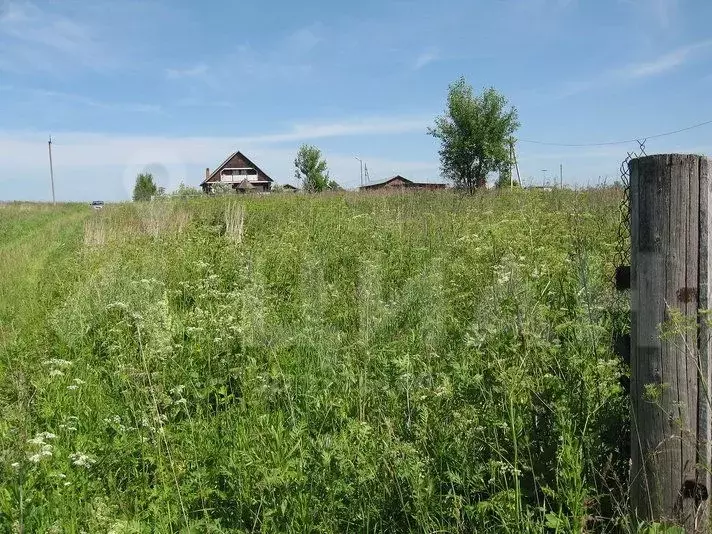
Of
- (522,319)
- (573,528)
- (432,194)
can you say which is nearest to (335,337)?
(522,319)

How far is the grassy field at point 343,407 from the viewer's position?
2.46 m

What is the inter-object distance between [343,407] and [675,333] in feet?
6.51

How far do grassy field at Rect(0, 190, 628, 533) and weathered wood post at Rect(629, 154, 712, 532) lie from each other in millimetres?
192

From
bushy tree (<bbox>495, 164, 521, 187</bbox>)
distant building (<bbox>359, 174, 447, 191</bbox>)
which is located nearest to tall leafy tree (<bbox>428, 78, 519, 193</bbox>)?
distant building (<bbox>359, 174, 447, 191</bbox>)

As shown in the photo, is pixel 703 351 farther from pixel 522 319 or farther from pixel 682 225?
pixel 522 319

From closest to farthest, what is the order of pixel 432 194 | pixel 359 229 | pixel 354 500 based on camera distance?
pixel 354 500 → pixel 359 229 → pixel 432 194

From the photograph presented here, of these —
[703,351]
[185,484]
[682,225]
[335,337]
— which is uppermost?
[682,225]

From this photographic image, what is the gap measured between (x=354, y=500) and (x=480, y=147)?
49477 millimetres

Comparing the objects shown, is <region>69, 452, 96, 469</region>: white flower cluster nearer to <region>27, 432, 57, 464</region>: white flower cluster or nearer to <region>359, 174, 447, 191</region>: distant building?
<region>27, 432, 57, 464</region>: white flower cluster

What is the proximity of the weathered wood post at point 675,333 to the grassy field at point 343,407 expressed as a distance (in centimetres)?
19

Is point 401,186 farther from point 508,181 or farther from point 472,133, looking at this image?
point 472,133

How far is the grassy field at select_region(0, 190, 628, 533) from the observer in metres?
2.46

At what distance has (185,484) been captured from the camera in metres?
2.97

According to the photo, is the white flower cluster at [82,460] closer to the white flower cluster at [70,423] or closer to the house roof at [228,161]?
the white flower cluster at [70,423]
